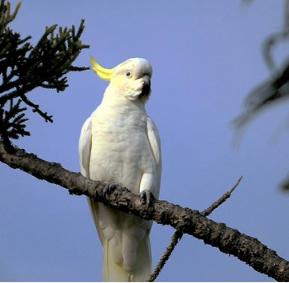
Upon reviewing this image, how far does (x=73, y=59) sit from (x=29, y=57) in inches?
12.4

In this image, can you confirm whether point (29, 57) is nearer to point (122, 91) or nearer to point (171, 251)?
point (122, 91)

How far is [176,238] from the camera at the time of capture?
2906mm

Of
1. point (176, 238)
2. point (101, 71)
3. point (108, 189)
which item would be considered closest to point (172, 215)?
point (176, 238)

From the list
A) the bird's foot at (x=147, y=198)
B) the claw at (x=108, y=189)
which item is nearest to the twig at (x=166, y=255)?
the bird's foot at (x=147, y=198)

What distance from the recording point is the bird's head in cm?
382

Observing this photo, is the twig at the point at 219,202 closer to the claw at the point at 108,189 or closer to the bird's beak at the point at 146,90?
the claw at the point at 108,189

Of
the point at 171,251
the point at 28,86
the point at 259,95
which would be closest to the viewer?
the point at 259,95

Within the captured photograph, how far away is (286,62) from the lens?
0.47 m

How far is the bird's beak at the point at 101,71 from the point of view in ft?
13.5

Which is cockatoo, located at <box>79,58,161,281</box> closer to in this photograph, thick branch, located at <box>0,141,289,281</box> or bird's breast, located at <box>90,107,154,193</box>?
bird's breast, located at <box>90,107,154,193</box>

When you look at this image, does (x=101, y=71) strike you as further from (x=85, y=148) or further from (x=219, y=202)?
(x=219, y=202)

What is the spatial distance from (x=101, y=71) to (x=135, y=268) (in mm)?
1602

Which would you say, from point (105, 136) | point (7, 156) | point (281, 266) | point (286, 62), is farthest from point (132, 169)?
point (286, 62)

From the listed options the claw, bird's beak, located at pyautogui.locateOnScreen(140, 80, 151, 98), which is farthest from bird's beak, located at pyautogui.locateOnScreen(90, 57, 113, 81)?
the claw
